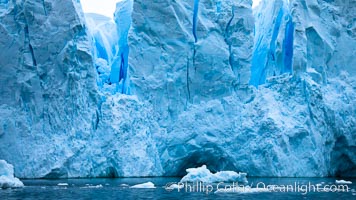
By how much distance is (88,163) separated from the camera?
894 inches

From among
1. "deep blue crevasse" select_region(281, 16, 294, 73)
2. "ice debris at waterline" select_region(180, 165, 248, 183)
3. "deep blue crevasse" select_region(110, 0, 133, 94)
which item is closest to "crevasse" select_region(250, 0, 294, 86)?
"deep blue crevasse" select_region(281, 16, 294, 73)

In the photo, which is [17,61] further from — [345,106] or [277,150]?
[345,106]

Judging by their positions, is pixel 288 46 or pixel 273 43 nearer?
pixel 288 46

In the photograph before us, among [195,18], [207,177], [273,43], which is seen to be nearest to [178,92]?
[195,18]

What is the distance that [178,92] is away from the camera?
2555 cm

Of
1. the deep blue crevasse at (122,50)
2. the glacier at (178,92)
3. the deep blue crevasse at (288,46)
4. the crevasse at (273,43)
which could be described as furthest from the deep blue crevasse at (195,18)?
the deep blue crevasse at (288,46)

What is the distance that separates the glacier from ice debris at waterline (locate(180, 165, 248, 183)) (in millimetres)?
4341

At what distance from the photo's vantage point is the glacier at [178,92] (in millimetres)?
22891

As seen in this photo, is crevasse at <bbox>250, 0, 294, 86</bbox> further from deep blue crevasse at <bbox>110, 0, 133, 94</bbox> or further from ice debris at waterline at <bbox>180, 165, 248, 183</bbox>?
ice debris at waterline at <bbox>180, 165, 248, 183</bbox>

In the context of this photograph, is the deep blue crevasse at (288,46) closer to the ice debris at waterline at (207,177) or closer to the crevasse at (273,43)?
the crevasse at (273,43)

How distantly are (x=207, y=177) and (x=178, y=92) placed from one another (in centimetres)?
676

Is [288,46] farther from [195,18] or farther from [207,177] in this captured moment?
[207,177]

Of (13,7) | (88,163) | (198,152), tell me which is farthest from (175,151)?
(13,7)

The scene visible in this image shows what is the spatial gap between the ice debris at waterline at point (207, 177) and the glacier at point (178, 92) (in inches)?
171
